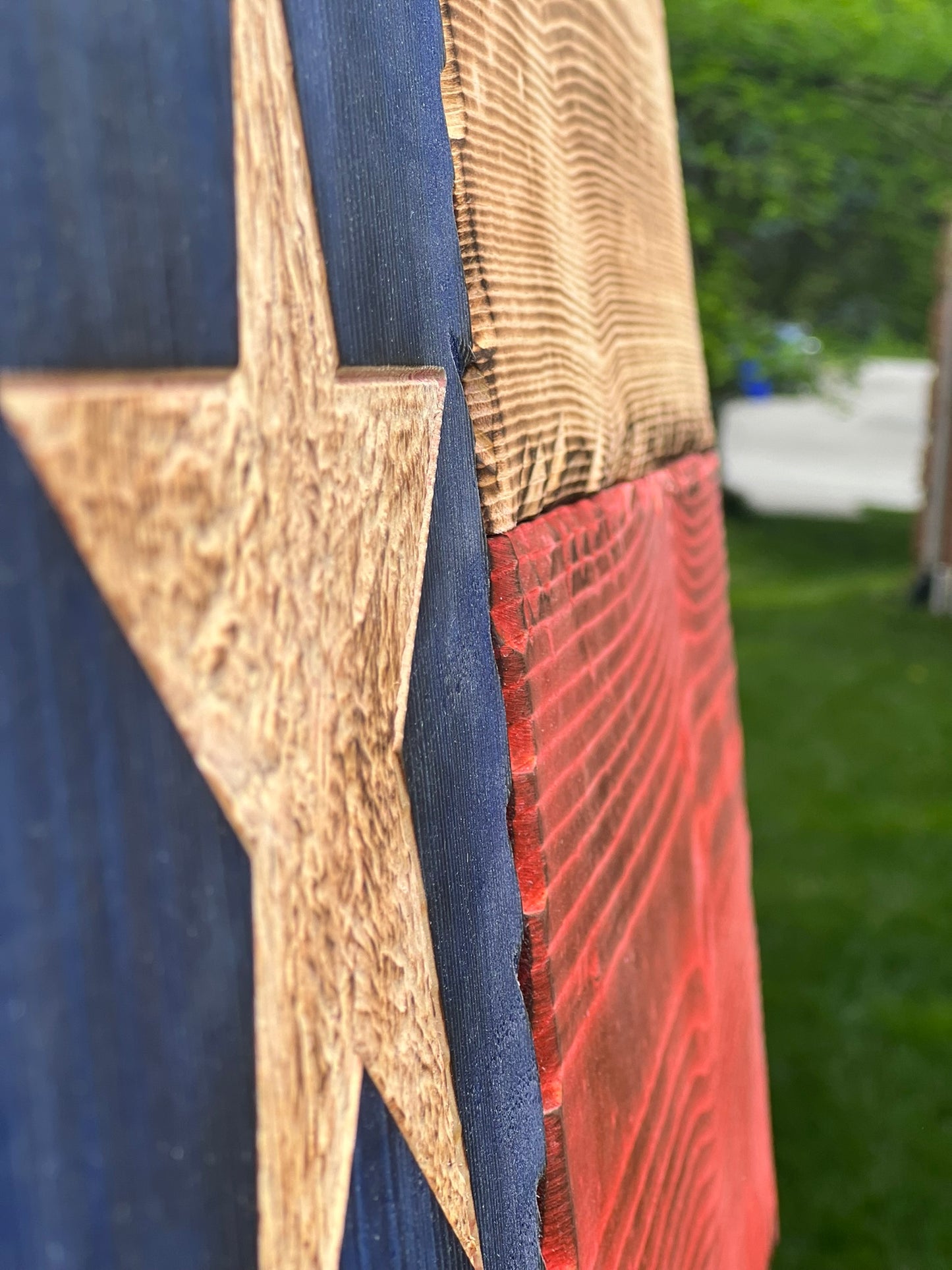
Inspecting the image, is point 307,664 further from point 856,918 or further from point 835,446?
point 835,446

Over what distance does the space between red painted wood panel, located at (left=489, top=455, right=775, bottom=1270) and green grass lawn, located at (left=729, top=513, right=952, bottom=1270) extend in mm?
1421

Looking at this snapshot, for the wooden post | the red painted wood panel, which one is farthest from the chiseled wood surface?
the wooden post

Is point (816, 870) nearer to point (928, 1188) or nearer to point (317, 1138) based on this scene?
point (928, 1188)

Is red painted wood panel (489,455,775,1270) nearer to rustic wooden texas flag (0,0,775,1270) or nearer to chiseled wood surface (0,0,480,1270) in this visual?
rustic wooden texas flag (0,0,775,1270)

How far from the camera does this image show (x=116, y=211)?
0.50m

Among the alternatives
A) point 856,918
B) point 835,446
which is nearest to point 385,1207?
point 856,918

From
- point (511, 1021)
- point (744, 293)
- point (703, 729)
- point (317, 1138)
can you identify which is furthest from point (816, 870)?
point (744, 293)

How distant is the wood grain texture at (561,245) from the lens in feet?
3.14

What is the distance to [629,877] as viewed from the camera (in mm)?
1253

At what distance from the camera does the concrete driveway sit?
16.2m

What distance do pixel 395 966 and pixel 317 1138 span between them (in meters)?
0.12

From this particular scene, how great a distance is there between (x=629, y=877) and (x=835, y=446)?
21110mm

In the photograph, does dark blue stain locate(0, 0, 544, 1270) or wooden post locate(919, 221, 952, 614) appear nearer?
dark blue stain locate(0, 0, 544, 1270)

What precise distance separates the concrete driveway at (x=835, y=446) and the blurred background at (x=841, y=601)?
0.22 meters
